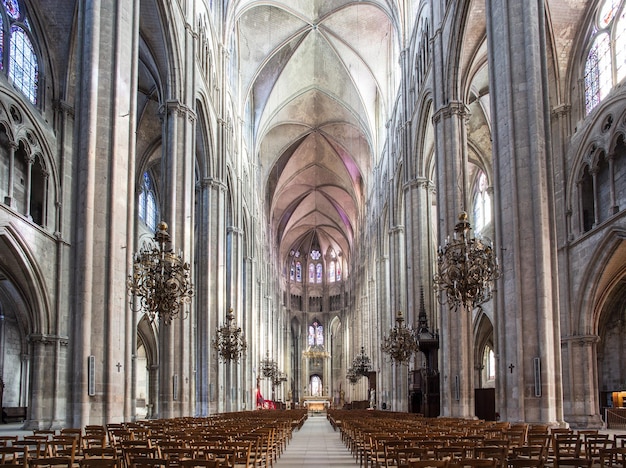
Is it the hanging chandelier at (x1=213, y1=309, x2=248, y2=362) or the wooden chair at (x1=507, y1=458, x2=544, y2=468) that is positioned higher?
the hanging chandelier at (x1=213, y1=309, x2=248, y2=362)

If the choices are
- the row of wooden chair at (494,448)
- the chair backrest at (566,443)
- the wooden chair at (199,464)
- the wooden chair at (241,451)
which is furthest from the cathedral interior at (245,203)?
the wooden chair at (199,464)

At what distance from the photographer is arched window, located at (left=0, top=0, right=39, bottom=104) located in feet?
75.7

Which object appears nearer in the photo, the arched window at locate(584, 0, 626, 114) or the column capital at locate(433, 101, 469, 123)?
the arched window at locate(584, 0, 626, 114)

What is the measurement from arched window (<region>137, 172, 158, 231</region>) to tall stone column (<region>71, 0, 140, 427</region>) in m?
20.7

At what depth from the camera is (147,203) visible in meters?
38.0

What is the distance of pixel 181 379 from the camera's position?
2289 cm

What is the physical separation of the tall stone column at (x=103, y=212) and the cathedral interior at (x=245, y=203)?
49 millimetres

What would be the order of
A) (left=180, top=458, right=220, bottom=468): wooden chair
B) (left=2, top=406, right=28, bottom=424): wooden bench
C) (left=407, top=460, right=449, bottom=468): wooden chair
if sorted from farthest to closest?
(left=2, top=406, right=28, bottom=424): wooden bench, (left=180, top=458, right=220, bottom=468): wooden chair, (left=407, top=460, right=449, bottom=468): wooden chair

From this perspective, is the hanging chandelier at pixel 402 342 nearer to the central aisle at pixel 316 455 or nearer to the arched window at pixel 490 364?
the central aisle at pixel 316 455

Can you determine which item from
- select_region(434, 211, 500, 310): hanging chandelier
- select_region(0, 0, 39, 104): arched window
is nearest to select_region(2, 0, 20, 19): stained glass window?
select_region(0, 0, 39, 104): arched window

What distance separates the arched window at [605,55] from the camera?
23.0m

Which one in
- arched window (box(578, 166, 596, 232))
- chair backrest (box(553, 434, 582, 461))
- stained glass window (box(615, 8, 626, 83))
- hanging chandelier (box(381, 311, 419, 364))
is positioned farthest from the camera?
hanging chandelier (box(381, 311, 419, 364))

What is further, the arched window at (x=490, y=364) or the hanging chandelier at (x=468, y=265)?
the arched window at (x=490, y=364)

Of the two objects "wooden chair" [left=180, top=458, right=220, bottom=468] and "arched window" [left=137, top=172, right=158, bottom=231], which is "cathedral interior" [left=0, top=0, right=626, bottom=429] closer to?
"arched window" [left=137, top=172, right=158, bottom=231]
